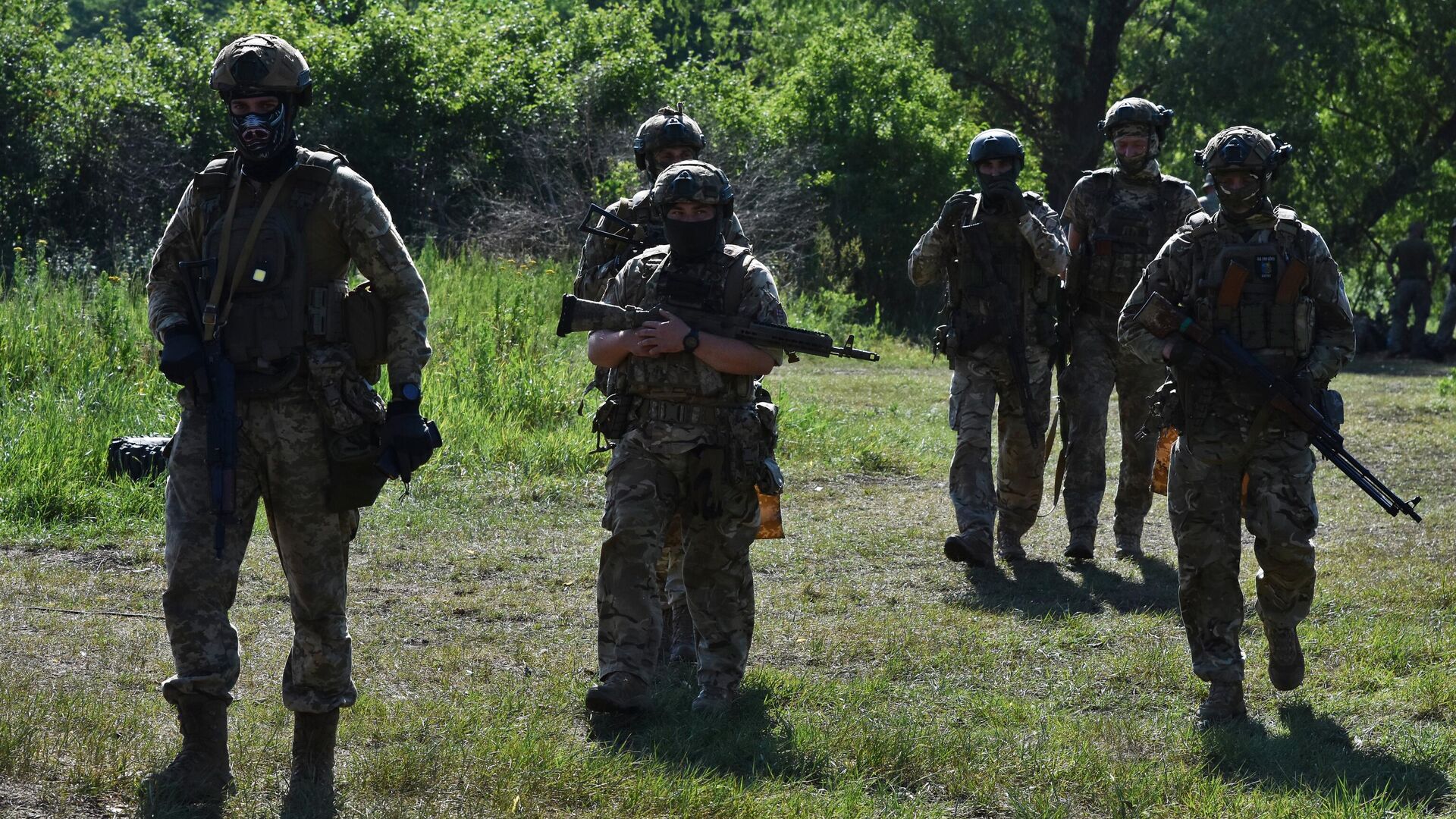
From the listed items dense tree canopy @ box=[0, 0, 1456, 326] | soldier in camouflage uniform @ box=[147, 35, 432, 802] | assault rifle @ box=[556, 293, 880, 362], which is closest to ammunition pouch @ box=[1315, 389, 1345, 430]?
assault rifle @ box=[556, 293, 880, 362]

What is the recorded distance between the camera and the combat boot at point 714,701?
5.58 metres

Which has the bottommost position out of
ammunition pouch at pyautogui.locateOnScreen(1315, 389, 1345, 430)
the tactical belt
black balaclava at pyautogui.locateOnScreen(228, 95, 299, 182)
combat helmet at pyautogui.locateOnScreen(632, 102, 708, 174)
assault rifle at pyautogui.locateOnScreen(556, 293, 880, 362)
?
the tactical belt

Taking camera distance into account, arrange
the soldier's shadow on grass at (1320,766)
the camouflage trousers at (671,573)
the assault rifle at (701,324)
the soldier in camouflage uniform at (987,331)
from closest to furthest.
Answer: the soldier's shadow on grass at (1320,766) < the assault rifle at (701,324) < the camouflage trousers at (671,573) < the soldier in camouflage uniform at (987,331)

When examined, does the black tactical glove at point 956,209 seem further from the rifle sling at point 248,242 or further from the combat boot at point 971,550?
the rifle sling at point 248,242

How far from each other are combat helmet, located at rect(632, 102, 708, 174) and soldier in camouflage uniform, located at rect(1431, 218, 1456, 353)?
17425 mm

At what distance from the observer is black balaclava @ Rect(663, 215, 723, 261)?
552 centimetres

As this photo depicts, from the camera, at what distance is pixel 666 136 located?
632cm

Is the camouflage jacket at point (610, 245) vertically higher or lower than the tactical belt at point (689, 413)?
higher

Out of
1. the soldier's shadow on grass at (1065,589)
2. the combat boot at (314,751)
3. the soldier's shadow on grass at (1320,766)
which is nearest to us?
the combat boot at (314,751)

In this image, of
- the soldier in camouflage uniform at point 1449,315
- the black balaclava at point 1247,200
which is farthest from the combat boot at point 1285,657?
the soldier in camouflage uniform at point 1449,315

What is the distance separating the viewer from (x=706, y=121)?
2294cm

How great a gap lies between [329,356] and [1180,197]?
501cm

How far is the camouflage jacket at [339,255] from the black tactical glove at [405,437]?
0.08 meters

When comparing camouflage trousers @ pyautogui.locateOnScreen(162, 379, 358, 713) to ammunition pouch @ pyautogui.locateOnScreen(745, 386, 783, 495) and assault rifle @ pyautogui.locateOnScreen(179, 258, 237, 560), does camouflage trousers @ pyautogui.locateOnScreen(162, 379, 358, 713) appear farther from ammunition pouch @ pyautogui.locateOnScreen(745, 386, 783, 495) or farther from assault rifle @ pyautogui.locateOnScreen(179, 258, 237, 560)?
ammunition pouch @ pyautogui.locateOnScreen(745, 386, 783, 495)
